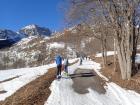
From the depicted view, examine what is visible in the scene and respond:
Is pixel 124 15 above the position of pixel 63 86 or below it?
above

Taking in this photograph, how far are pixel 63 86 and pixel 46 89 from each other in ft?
5.45

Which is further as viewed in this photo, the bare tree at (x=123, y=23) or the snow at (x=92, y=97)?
the bare tree at (x=123, y=23)

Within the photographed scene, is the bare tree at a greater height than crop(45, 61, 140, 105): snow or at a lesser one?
greater

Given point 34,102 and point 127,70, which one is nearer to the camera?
point 34,102

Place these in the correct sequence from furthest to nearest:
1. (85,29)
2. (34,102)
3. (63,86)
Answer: (85,29) < (63,86) < (34,102)

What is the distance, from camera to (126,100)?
1730cm

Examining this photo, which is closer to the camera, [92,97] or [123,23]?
[92,97]

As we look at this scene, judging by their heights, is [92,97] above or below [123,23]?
below

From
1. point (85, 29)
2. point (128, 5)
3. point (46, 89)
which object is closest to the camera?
point (46, 89)

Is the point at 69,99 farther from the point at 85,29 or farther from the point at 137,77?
the point at 85,29

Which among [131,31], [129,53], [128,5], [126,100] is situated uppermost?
[128,5]

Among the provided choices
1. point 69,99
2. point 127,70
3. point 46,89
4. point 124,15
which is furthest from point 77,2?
point 69,99

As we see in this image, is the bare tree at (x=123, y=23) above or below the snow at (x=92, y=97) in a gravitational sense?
above

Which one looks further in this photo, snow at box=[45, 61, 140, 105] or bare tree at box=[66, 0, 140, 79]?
bare tree at box=[66, 0, 140, 79]
